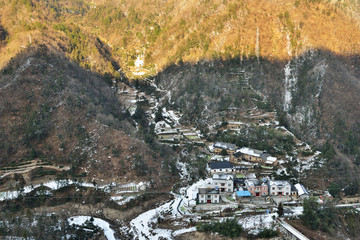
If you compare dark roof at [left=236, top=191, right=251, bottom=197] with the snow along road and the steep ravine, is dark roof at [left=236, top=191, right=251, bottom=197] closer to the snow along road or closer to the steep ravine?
the snow along road

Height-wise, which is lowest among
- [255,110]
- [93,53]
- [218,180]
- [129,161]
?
[218,180]

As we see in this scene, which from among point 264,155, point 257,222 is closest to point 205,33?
point 264,155

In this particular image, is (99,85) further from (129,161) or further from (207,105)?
(129,161)

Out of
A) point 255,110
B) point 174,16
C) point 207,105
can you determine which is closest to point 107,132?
point 207,105

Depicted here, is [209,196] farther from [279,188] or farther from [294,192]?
[294,192]

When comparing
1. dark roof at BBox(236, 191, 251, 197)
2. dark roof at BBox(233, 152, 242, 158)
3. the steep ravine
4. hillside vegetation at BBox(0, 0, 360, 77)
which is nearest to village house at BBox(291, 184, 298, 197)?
dark roof at BBox(236, 191, 251, 197)

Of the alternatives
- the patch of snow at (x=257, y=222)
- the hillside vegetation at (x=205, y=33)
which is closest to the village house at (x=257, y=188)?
the patch of snow at (x=257, y=222)
